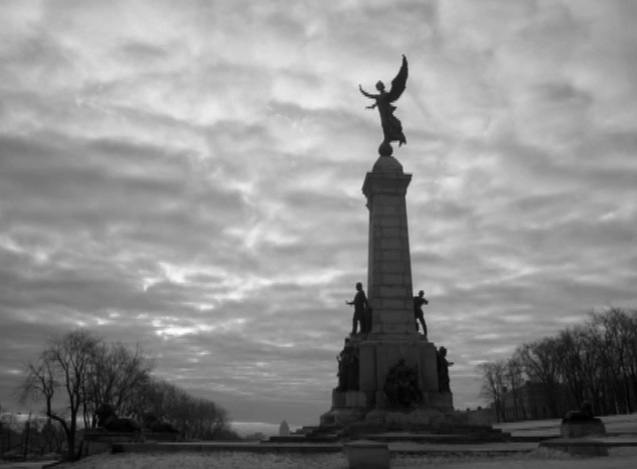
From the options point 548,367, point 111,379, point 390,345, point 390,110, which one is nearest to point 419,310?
point 390,345

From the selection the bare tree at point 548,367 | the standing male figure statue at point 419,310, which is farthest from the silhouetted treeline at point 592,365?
the standing male figure statue at point 419,310

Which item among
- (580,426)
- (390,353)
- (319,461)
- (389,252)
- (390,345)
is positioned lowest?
(319,461)

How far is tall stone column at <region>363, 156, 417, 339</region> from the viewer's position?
23.8 m

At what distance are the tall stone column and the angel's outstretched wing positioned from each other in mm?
3082

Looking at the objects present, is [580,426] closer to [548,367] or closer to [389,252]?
[389,252]

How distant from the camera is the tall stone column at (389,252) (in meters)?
23.8

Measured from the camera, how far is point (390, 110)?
1080 inches

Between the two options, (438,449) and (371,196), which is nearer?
(438,449)

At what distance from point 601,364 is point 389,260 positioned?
50.9m

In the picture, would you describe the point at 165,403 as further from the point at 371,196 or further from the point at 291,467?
the point at 291,467

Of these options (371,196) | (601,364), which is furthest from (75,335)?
(601,364)

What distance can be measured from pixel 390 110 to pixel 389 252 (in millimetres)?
6893

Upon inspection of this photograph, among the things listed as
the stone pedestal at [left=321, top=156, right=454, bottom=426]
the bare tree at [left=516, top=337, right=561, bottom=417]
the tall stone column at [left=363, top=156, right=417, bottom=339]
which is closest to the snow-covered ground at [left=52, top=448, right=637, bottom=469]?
the stone pedestal at [left=321, top=156, right=454, bottom=426]

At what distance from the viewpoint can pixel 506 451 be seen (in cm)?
1534
